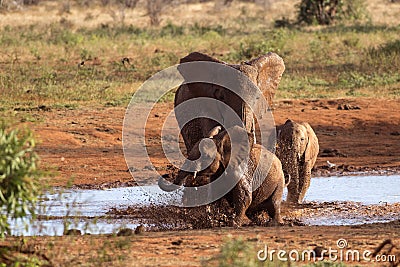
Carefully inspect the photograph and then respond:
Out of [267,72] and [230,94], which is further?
[267,72]

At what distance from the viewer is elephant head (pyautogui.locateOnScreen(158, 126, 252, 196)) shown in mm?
8141

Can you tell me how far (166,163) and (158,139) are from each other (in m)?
1.39

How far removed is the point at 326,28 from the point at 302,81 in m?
9.62

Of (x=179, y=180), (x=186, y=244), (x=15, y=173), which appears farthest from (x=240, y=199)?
(x=15, y=173)

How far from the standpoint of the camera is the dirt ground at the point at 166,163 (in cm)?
650

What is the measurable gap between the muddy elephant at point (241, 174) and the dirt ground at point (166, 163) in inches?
19.9

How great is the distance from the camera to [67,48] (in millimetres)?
21359

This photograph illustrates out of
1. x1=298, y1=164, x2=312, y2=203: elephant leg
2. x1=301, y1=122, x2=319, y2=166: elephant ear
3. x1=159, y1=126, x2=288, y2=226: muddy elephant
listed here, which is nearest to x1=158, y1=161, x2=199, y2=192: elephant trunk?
x1=159, y1=126, x2=288, y2=226: muddy elephant

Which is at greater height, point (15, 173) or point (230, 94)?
point (15, 173)

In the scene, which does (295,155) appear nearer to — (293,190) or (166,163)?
(293,190)

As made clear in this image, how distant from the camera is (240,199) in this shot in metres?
8.57

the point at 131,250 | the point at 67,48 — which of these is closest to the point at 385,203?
the point at 131,250

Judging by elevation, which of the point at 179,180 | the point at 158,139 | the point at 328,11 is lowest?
the point at 328,11

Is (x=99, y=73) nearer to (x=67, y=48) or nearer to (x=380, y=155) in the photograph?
(x=67, y=48)
